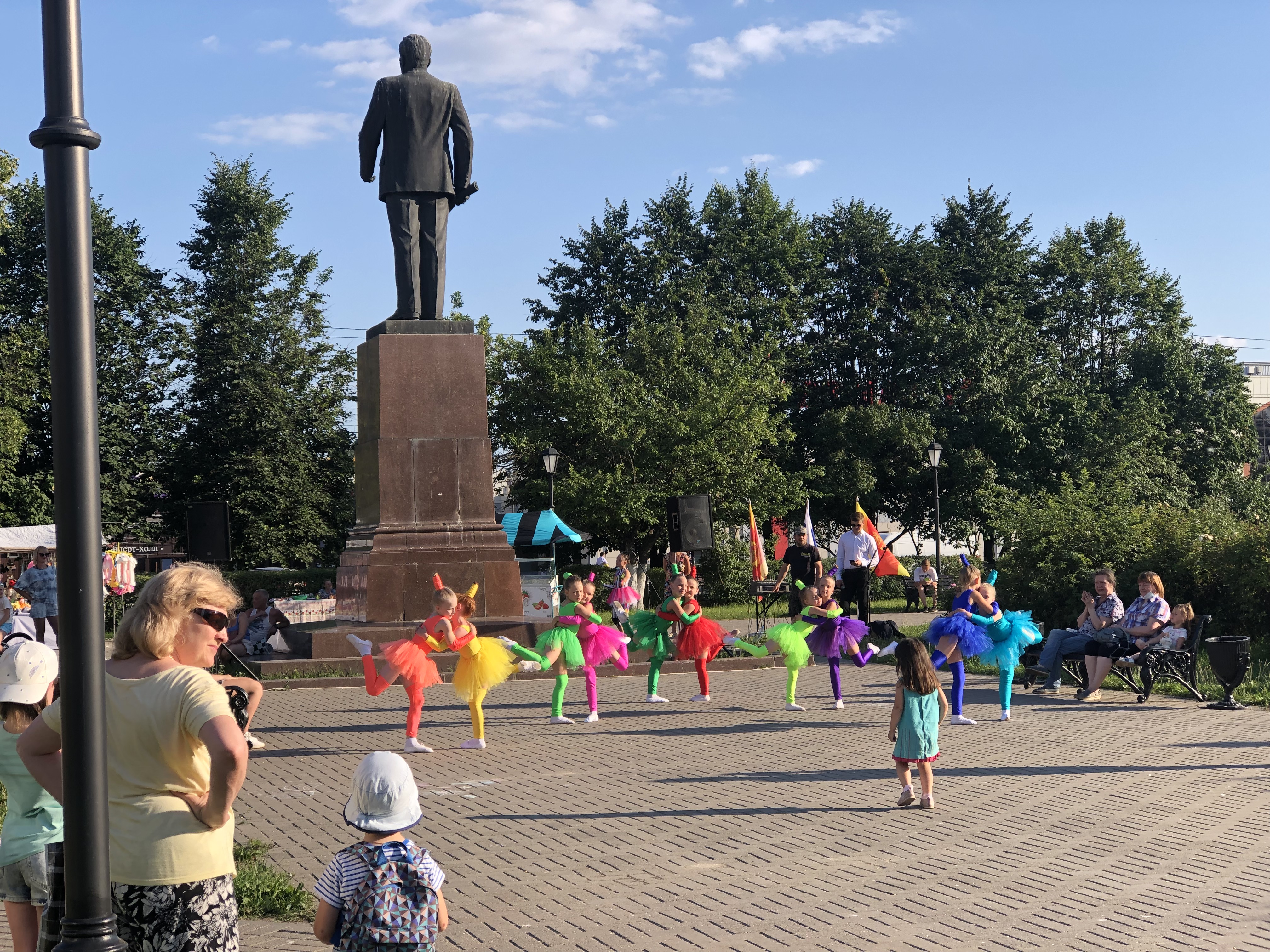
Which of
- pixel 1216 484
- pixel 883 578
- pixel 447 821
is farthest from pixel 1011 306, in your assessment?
pixel 447 821

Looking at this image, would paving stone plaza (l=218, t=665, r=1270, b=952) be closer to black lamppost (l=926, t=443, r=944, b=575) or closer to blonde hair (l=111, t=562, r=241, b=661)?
blonde hair (l=111, t=562, r=241, b=661)

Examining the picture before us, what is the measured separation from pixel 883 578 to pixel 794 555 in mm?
16743

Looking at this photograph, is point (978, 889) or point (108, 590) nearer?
point (978, 889)

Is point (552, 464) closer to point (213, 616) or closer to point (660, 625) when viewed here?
point (660, 625)

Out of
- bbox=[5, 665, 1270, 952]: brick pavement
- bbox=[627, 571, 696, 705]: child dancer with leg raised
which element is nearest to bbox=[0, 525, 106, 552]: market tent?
bbox=[5, 665, 1270, 952]: brick pavement

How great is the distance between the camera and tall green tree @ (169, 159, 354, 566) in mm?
41750

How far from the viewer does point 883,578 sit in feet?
120

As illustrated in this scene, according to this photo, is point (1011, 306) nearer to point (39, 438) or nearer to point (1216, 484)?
point (1216, 484)

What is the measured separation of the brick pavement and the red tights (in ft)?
1.26

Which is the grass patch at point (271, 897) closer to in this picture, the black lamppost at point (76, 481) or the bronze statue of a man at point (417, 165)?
the black lamppost at point (76, 481)

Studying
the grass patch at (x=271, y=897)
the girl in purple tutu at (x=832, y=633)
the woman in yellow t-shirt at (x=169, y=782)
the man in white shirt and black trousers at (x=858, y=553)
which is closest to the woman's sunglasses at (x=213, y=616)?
the woman in yellow t-shirt at (x=169, y=782)

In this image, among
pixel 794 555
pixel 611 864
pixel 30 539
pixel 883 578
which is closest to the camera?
pixel 611 864

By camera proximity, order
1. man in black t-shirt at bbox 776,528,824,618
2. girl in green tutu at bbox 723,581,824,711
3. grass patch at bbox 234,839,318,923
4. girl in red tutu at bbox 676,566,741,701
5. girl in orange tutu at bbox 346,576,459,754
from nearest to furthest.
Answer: grass patch at bbox 234,839,318,923 < girl in orange tutu at bbox 346,576,459,754 < girl in green tutu at bbox 723,581,824,711 < girl in red tutu at bbox 676,566,741,701 < man in black t-shirt at bbox 776,528,824,618

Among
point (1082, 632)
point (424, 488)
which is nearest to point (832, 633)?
point (1082, 632)
